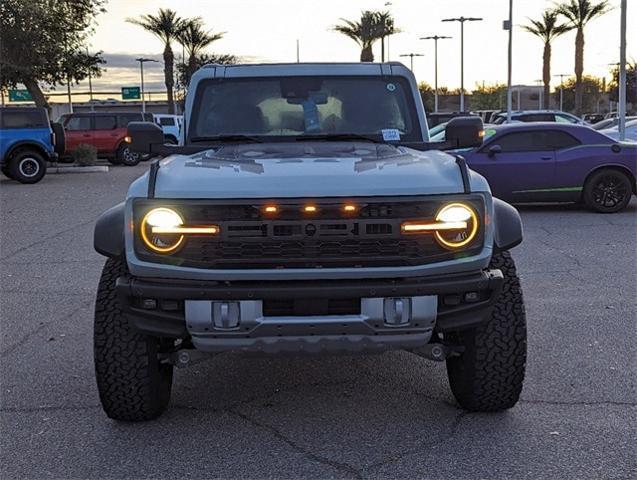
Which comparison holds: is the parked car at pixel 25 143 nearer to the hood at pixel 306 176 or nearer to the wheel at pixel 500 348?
the hood at pixel 306 176

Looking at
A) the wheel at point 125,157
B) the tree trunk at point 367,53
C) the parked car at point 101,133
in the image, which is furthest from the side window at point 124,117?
the tree trunk at point 367,53

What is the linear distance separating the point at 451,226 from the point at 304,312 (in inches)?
30.5

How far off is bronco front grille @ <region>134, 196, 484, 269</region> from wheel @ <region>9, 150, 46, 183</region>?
18.8m

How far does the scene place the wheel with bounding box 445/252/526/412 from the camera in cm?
409

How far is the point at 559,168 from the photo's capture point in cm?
1316

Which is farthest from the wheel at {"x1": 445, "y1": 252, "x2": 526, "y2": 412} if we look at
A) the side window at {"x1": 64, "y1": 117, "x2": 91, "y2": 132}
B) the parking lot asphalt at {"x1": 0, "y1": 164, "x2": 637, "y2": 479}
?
the side window at {"x1": 64, "y1": 117, "x2": 91, "y2": 132}

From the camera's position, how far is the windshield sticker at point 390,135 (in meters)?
5.14

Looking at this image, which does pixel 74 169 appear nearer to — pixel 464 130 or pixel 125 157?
pixel 125 157

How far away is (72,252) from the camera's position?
32.7 feet

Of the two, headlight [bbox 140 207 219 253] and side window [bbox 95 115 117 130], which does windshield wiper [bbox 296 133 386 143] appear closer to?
headlight [bbox 140 207 219 253]

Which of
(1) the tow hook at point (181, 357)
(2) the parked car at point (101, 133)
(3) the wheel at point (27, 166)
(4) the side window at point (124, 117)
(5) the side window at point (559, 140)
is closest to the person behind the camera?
(1) the tow hook at point (181, 357)

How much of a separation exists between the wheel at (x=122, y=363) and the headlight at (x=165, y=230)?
43 cm

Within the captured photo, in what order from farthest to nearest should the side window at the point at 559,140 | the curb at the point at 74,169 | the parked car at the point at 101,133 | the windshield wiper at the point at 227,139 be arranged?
the parked car at the point at 101,133, the curb at the point at 74,169, the side window at the point at 559,140, the windshield wiper at the point at 227,139

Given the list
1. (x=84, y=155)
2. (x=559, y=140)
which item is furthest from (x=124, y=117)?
(x=559, y=140)
